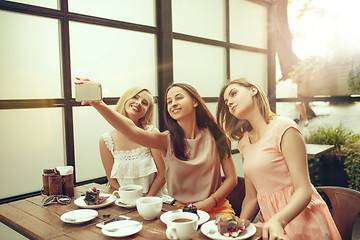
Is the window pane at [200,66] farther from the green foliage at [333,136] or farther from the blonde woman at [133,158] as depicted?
the green foliage at [333,136]

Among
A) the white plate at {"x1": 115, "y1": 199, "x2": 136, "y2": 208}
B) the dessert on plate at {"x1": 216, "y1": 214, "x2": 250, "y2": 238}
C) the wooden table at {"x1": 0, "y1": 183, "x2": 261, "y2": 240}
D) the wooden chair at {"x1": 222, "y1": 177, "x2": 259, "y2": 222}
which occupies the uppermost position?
the dessert on plate at {"x1": 216, "y1": 214, "x2": 250, "y2": 238}

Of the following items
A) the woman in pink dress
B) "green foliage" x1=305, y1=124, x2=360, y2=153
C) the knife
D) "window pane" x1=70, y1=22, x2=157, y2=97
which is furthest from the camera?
"green foliage" x1=305, y1=124, x2=360, y2=153

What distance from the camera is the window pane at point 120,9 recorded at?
2.68 m

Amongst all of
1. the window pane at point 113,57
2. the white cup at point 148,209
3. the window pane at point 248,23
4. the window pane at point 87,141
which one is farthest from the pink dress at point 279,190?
the window pane at point 248,23

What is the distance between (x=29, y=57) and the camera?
2.38 m

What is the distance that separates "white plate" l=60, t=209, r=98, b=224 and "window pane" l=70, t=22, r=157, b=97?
1.40 m

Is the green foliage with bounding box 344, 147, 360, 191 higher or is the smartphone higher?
the smartphone

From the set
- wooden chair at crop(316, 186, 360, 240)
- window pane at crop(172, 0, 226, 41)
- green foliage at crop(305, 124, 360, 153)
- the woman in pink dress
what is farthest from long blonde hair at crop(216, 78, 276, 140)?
green foliage at crop(305, 124, 360, 153)

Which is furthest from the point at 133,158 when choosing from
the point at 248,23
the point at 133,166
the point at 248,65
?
the point at 248,23

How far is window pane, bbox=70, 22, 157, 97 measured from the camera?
2.67 m

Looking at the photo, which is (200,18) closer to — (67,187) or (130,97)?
(130,97)

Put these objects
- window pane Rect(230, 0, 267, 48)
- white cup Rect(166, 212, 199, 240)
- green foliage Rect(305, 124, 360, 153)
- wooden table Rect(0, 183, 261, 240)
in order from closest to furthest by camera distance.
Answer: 1. white cup Rect(166, 212, 199, 240)
2. wooden table Rect(0, 183, 261, 240)
3. green foliage Rect(305, 124, 360, 153)
4. window pane Rect(230, 0, 267, 48)

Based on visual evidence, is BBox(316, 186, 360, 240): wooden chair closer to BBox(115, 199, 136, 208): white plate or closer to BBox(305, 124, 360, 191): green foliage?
BBox(115, 199, 136, 208): white plate

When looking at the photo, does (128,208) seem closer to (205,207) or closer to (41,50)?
(205,207)
